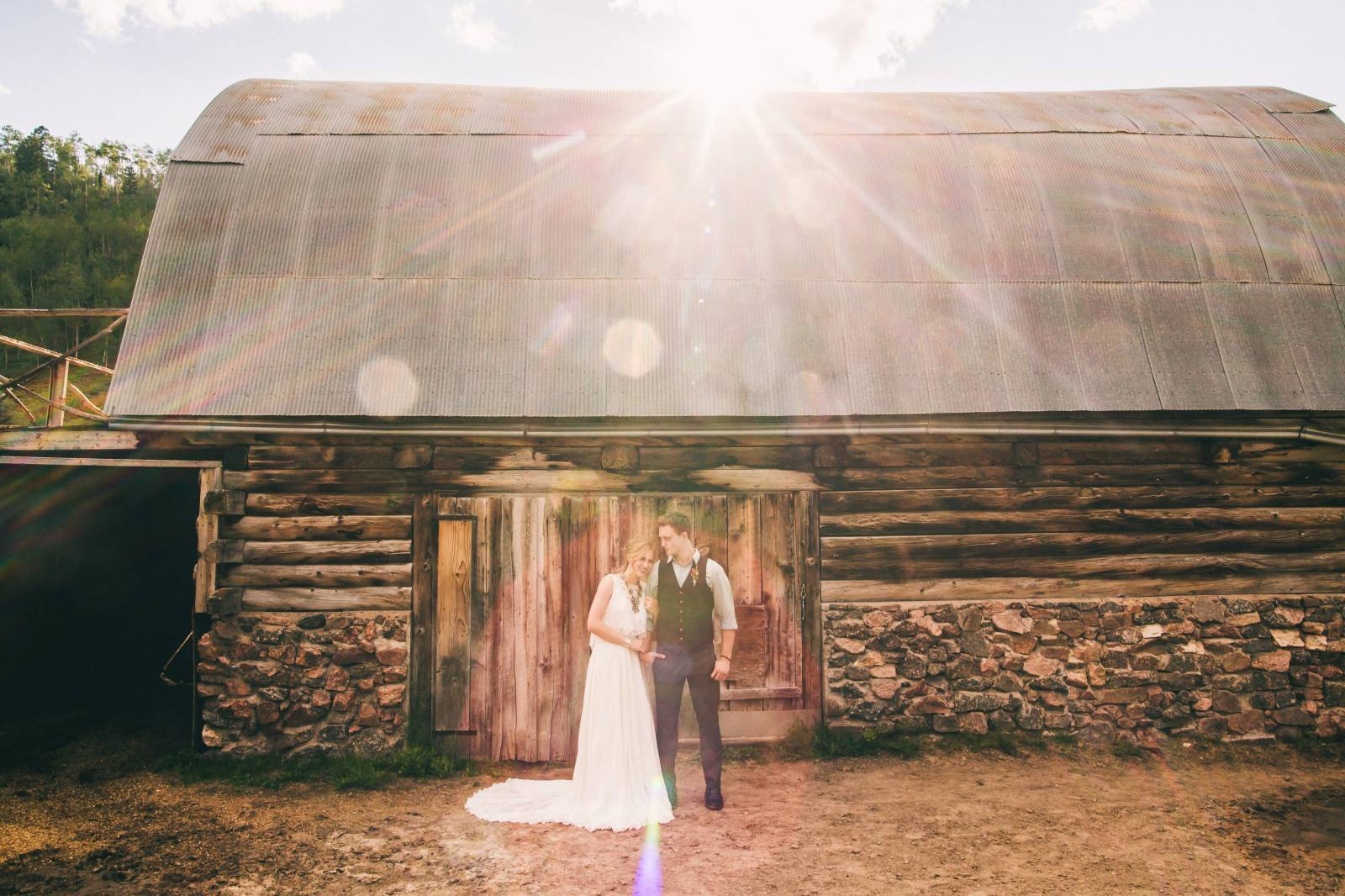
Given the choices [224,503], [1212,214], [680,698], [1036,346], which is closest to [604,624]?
[680,698]

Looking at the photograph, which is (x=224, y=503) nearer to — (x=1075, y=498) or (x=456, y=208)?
(x=456, y=208)

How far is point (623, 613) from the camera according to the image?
215 inches

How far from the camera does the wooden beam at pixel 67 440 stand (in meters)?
7.08

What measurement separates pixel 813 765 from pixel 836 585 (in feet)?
4.82

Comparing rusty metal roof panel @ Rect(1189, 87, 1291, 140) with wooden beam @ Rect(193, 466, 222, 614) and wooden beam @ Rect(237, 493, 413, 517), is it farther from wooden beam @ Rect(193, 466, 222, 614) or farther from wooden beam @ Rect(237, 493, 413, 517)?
wooden beam @ Rect(193, 466, 222, 614)

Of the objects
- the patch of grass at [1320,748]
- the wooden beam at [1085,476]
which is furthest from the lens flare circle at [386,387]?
the patch of grass at [1320,748]

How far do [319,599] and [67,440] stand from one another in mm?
3029

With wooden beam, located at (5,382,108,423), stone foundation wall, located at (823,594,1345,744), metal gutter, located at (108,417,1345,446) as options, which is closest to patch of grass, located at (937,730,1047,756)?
stone foundation wall, located at (823,594,1345,744)

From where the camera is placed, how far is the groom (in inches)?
209

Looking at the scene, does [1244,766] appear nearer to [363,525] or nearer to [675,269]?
[675,269]

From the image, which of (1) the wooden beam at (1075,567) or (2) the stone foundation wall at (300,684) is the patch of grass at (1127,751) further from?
(2) the stone foundation wall at (300,684)

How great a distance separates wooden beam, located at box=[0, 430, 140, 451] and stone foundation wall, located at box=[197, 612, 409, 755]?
6.80 ft

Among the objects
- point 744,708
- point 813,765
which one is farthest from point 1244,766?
point 744,708

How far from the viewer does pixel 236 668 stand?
20.7 feet
